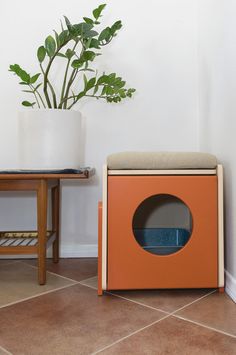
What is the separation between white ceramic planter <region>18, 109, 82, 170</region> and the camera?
131cm

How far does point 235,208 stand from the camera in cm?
113

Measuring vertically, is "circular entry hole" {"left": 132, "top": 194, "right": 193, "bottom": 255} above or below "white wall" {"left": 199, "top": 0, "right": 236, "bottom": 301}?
below

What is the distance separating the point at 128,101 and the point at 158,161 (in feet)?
2.08

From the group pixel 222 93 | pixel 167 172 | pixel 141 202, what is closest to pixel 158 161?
pixel 167 172

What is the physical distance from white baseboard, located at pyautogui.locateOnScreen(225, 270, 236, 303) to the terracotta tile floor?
0.09ft

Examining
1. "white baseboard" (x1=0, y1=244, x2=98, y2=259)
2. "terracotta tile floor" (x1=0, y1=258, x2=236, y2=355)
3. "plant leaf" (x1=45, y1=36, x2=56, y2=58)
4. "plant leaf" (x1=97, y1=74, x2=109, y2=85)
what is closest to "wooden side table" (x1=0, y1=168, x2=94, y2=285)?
"terracotta tile floor" (x1=0, y1=258, x2=236, y2=355)

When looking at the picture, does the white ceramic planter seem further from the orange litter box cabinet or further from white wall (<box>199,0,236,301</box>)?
white wall (<box>199,0,236,301</box>)

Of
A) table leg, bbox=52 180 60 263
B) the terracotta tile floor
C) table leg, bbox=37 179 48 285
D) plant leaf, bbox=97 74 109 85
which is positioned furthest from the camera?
table leg, bbox=52 180 60 263

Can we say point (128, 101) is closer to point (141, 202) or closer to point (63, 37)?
point (63, 37)

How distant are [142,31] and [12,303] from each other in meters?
1.35

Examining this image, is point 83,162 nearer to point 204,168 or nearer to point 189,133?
point 189,133

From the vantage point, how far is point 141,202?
1.13 m

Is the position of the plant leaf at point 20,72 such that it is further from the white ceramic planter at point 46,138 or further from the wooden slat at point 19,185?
the wooden slat at point 19,185

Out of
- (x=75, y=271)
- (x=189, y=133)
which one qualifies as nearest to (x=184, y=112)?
(x=189, y=133)
